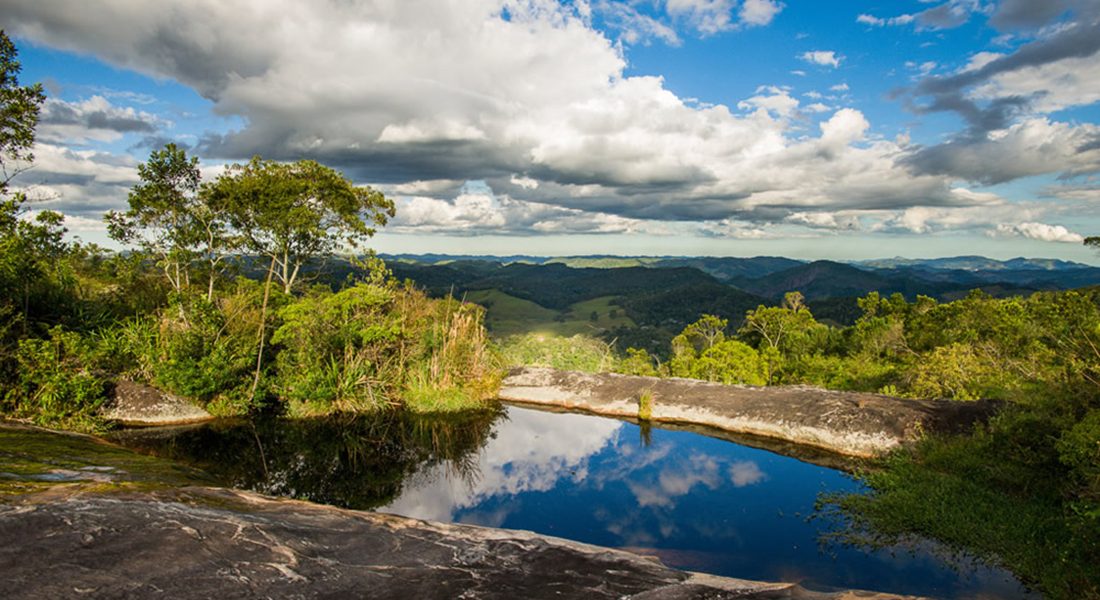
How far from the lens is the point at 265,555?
3.63 m

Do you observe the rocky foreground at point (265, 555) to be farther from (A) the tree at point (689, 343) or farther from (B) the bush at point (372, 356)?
(A) the tree at point (689, 343)

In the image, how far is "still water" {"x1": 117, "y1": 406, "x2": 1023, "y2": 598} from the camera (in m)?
5.95

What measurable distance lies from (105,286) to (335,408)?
8.80 metres

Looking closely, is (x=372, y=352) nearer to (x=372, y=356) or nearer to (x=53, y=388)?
(x=372, y=356)

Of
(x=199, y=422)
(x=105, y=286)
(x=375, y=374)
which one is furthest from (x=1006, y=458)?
(x=105, y=286)

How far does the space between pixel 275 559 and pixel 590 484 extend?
5.80 meters

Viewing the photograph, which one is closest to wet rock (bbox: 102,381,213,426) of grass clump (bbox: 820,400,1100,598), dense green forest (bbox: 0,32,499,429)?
dense green forest (bbox: 0,32,499,429)

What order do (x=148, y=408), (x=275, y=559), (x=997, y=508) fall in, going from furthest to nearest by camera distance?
(x=148, y=408), (x=997, y=508), (x=275, y=559)

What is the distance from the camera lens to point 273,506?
5.05 meters

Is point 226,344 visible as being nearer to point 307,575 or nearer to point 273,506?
point 273,506

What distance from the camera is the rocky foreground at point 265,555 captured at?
3086 millimetres

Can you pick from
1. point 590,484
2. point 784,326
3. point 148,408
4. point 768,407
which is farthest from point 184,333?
point 784,326

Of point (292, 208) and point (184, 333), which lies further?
point (292, 208)

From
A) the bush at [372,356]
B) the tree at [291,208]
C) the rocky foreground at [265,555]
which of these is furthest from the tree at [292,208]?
the rocky foreground at [265,555]
